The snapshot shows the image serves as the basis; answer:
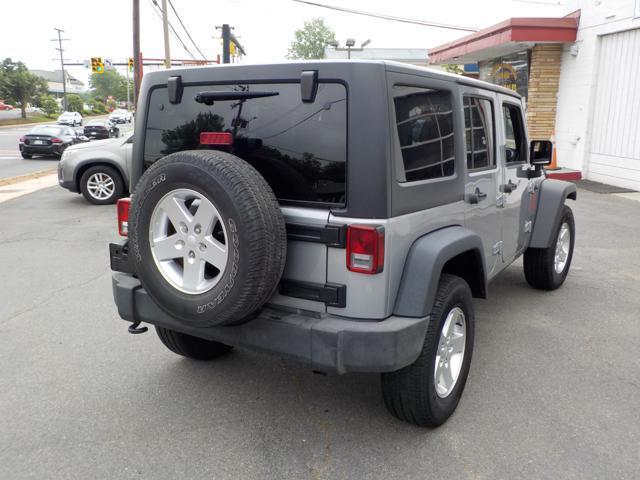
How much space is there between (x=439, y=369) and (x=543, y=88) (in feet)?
46.9

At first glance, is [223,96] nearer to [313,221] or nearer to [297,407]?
[313,221]

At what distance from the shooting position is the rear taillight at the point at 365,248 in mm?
2613

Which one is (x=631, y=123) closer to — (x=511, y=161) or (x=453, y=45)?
(x=453, y=45)

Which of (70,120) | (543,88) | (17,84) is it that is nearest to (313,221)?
(543,88)

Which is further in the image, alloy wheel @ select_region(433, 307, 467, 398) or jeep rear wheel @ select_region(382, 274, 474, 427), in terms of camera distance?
alloy wheel @ select_region(433, 307, 467, 398)

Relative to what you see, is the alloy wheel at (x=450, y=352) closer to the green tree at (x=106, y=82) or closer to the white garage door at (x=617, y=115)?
the white garage door at (x=617, y=115)

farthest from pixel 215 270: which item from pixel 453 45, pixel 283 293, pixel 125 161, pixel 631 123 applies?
pixel 453 45

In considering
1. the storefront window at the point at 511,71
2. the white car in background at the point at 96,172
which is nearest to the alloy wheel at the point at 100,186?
the white car in background at the point at 96,172

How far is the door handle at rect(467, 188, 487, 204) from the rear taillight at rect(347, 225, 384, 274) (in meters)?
1.10

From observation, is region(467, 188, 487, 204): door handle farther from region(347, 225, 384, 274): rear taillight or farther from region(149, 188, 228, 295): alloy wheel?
region(149, 188, 228, 295): alloy wheel

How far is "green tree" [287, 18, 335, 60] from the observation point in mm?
88250

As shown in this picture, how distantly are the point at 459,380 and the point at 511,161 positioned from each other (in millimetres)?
2090

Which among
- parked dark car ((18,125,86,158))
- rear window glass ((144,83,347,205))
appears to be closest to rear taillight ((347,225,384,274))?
rear window glass ((144,83,347,205))

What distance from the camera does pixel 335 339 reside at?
2643 millimetres
